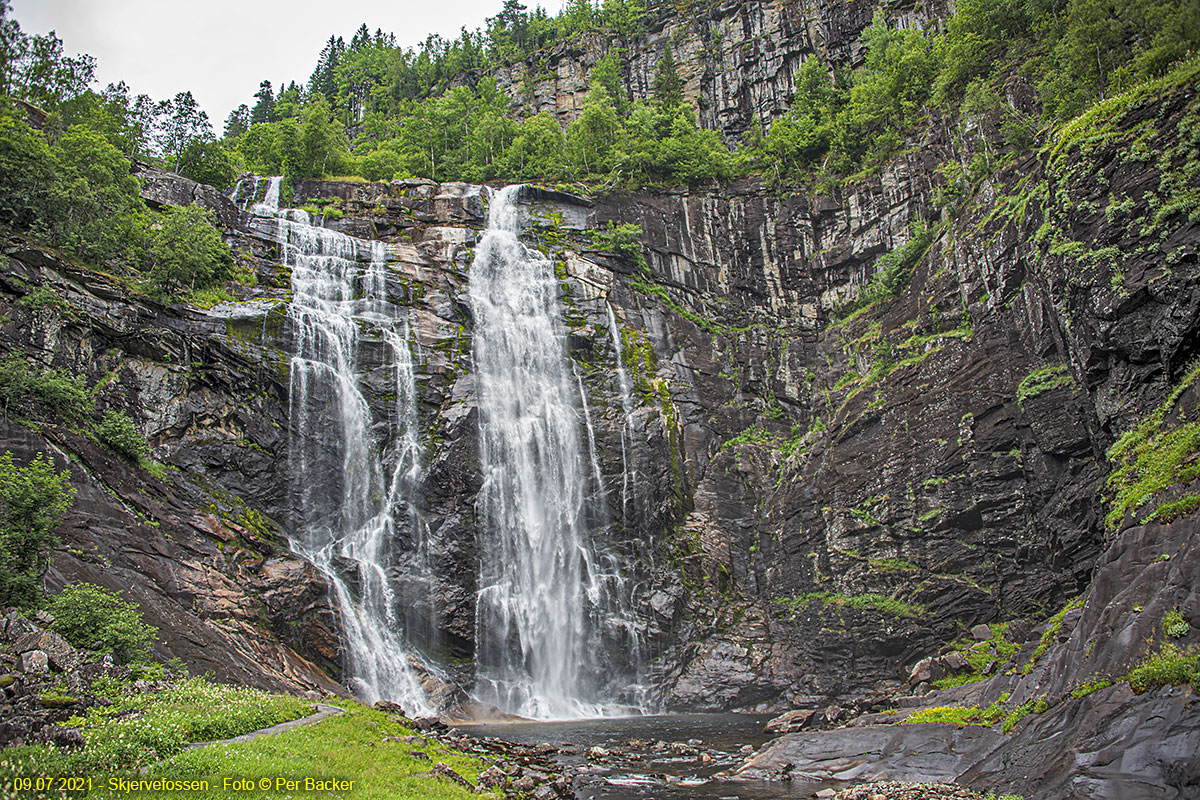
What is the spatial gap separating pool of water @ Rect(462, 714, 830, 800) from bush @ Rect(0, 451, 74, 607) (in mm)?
13119

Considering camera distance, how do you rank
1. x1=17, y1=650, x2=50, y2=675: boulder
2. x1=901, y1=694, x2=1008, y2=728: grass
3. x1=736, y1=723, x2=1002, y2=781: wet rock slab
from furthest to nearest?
x1=901, y1=694, x2=1008, y2=728: grass → x1=736, y1=723, x2=1002, y2=781: wet rock slab → x1=17, y1=650, x2=50, y2=675: boulder

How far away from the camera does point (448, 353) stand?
122ft

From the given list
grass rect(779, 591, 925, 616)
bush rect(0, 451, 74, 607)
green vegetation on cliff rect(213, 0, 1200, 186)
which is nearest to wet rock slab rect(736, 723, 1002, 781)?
grass rect(779, 591, 925, 616)

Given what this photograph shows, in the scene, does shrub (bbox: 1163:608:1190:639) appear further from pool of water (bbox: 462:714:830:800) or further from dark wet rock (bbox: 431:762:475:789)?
dark wet rock (bbox: 431:762:475:789)

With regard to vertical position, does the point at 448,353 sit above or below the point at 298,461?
above

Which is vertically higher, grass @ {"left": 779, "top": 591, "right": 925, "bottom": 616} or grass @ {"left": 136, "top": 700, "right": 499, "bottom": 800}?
grass @ {"left": 136, "top": 700, "right": 499, "bottom": 800}

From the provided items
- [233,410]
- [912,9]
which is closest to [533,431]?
[233,410]

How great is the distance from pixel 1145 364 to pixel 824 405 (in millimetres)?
21760

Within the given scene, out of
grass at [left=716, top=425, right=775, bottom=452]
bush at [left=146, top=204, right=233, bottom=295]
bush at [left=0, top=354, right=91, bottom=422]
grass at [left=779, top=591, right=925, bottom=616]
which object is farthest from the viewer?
grass at [left=716, top=425, right=775, bottom=452]

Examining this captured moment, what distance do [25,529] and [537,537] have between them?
21.2m

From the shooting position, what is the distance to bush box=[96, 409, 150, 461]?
76.4 feet

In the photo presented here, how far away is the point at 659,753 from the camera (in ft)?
65.3

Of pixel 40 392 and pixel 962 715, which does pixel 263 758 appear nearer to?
pixel 962 715

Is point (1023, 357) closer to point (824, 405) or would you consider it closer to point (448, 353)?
point (824, 405)
